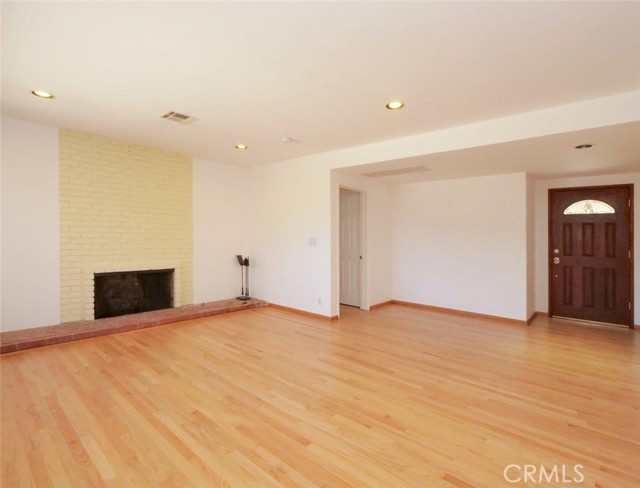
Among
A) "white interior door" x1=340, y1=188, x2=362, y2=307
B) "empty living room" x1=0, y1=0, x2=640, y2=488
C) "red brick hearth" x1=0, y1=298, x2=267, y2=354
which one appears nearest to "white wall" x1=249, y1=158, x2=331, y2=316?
"empty living room" x1=0, y1=0, x2=640, y2=488

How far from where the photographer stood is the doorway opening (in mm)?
6207

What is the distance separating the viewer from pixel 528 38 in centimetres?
218

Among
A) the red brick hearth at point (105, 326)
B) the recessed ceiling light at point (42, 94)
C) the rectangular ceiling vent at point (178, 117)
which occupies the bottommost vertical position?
the red brick hearth at point (105, 326)

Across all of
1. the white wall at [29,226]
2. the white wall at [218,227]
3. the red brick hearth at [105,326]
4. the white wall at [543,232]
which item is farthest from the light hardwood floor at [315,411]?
the white wall at [218,227]

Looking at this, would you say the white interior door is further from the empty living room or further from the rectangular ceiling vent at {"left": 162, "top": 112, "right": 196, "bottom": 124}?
the rectangular ceiling vent at {"left": 162, "top": 112, "right": 196, "bottom": 124}

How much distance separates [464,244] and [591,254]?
199 centimetres

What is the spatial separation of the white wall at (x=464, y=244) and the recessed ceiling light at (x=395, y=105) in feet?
10.0

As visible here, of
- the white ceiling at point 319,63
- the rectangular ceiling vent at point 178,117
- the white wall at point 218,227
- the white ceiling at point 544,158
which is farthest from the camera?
the white wall at point 218,227

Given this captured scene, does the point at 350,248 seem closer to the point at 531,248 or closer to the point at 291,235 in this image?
the point at 291,235

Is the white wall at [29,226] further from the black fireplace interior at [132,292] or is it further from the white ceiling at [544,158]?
the white ceiling at [544,158]

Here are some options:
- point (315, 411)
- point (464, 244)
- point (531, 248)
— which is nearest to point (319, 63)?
point (315, 411)

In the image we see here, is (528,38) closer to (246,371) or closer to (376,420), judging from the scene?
(376,420)

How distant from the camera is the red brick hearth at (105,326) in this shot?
3757 millimetres

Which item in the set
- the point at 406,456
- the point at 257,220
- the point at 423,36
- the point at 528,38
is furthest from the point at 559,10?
the point at 257,220
